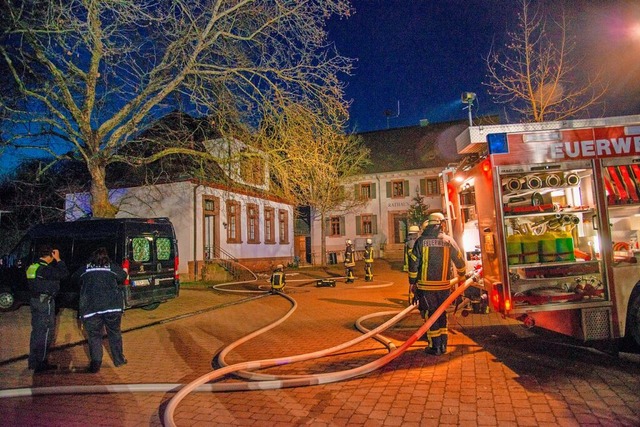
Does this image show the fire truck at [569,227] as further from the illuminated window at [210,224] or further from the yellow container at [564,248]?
the illuminated window at [210,224]

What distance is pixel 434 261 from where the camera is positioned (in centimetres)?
597

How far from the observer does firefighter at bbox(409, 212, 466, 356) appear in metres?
5.95

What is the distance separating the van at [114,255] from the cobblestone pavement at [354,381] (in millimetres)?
1363

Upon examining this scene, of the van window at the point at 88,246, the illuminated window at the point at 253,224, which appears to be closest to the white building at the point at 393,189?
the illuminated window at the point at 253,224

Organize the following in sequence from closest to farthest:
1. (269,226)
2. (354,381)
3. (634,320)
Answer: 1. (354,381)
2. (634,320)
3. (269,226)

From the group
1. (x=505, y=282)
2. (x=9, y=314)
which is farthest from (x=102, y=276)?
(x=9, y=314)

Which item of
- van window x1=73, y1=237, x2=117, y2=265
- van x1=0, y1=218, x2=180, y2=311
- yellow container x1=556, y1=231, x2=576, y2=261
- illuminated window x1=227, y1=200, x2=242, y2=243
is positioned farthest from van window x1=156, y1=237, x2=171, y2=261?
illuminated window x1=227, y1=200, x2=242, y2=243

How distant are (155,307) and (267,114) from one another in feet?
17.8

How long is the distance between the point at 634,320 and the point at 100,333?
6.37 metres

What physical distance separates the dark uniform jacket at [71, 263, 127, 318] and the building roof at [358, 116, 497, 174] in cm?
3235

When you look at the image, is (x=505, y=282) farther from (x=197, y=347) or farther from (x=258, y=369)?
(x=197, y=347)

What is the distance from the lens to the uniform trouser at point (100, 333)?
562 cm

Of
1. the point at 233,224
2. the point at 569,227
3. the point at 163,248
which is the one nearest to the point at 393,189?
the point at 233,224

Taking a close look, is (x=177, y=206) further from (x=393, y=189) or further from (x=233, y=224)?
(x=393, y=189)
